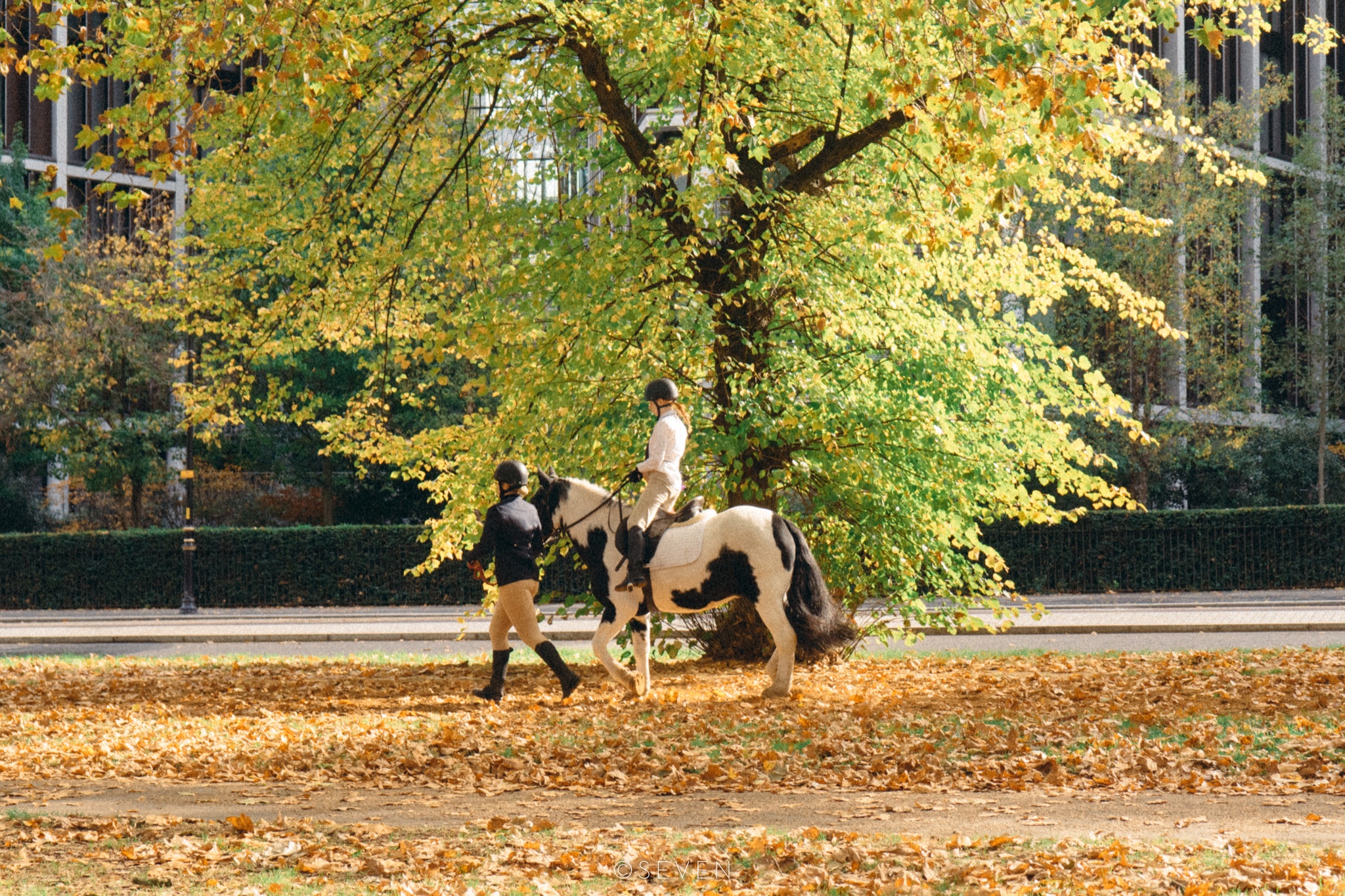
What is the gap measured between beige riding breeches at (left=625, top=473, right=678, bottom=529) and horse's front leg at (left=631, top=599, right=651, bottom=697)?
875 millimetres

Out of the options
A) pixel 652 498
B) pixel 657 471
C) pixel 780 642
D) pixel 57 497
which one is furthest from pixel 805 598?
pixel 57 497

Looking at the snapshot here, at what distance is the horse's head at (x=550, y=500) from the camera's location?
10.7 metres

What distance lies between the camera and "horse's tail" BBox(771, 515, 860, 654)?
33.5 ft

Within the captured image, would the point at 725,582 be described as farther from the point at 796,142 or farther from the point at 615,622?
the point at 796,142

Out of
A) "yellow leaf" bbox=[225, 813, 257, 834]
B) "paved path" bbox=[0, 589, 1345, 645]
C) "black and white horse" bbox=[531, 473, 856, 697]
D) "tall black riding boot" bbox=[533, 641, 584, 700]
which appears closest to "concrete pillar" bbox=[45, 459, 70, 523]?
"paved path" bbox=[0, 589, 1345, 645]

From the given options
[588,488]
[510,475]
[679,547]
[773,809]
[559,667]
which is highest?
[510,475]

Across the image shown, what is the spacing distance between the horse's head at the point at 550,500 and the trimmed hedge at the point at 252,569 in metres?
16.3

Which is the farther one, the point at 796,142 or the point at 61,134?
the point at 61,134

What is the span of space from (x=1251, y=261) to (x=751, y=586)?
3210cm

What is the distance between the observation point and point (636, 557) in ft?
33.2

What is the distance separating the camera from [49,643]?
19.8 meters

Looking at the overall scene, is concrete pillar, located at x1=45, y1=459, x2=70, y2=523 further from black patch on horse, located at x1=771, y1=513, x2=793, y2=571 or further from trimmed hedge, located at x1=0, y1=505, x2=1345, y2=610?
black patch on horse, located at x1=771, y1=513, x2=793, y2=571

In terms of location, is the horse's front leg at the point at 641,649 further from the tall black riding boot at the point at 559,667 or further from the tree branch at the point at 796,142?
the tree branch at the point at 796,142

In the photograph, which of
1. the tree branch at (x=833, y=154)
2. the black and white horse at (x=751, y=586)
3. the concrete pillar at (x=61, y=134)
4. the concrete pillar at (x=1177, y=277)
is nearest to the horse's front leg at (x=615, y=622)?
the black and white horse at (x=751, y=586)
